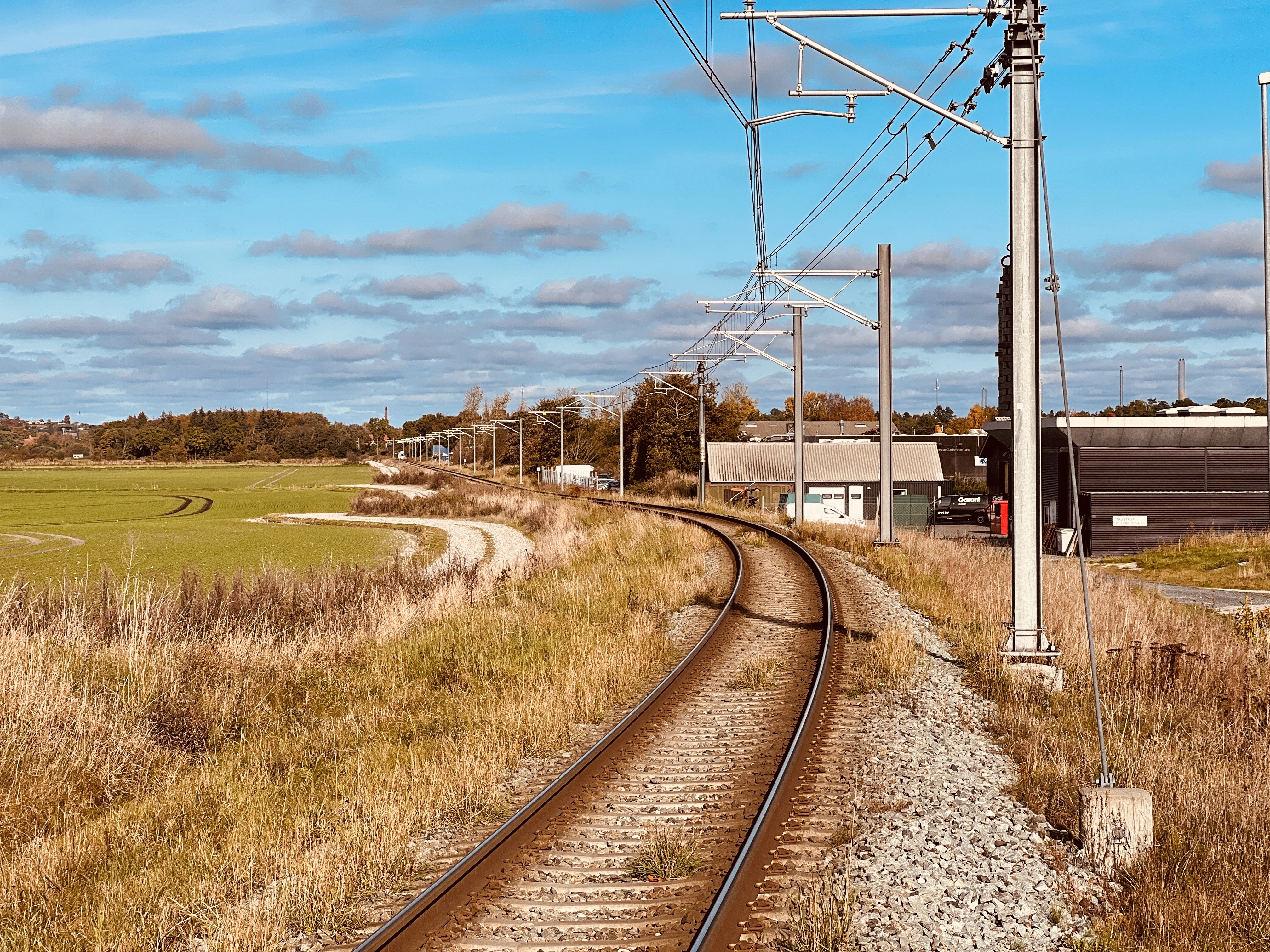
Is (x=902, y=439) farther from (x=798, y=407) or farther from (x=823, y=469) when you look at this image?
(x=798, y=407)

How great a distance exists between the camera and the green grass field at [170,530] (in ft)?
134

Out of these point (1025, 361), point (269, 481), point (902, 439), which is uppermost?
point (902, 439)

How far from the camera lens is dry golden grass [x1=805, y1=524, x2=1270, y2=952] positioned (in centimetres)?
560

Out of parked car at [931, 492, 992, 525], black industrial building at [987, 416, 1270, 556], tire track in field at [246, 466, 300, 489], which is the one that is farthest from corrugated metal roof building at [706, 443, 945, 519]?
tire track in field at [246, 466, 300, 489]

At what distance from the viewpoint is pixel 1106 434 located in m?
47.0

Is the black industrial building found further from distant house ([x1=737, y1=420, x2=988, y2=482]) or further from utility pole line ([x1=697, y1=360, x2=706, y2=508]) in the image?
distant house ([x1=737, y1=420, x2=988, y2=482])

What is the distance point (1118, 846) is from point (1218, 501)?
43.5 meters

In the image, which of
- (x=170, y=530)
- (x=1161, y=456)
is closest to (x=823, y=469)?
(x=1161, y=456)

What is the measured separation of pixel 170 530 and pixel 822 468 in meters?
41.6

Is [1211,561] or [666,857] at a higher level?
[666,857]

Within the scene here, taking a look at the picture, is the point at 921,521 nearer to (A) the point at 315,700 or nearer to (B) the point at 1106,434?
(B) the point at 1106,434

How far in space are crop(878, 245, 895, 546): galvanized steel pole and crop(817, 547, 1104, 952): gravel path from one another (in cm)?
1703

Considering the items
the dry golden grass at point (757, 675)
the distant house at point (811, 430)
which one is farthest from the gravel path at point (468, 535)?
the distant house at point (811, 430)

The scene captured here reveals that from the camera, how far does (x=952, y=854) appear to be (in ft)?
21.6
